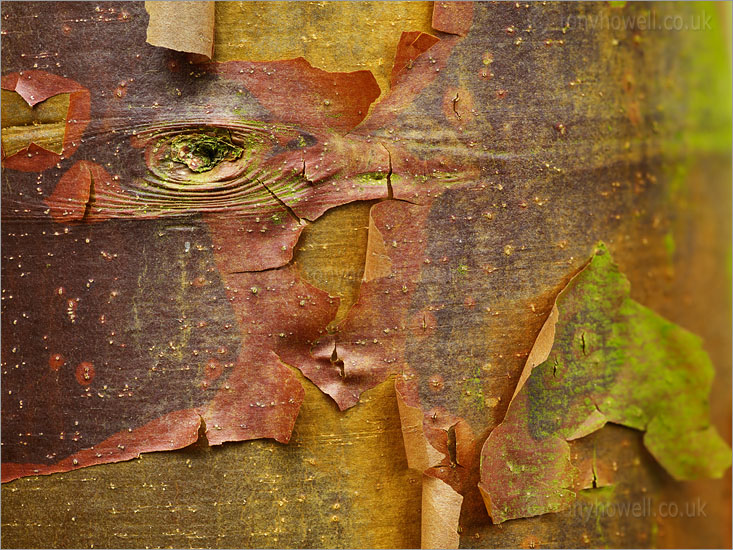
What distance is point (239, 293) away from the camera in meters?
0.62

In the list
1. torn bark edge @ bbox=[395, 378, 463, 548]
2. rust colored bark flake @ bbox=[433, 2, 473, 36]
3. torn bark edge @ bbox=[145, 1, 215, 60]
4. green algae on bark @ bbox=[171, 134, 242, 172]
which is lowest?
torn bark edge @ bbox=[395, 378, 463, 548]

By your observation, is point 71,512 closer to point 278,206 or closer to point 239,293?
point 239,293

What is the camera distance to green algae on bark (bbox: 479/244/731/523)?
25.9 inches

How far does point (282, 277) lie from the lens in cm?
62

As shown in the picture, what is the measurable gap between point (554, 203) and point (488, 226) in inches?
3.7

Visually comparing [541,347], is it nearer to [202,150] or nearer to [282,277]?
[282,277]

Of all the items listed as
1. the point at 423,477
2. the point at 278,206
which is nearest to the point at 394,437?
the point at 423,477

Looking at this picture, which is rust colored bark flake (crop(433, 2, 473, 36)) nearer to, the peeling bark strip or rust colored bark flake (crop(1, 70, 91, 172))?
the peeling bark strip

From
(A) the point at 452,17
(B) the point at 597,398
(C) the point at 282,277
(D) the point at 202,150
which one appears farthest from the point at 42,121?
(B) the point at 597,398

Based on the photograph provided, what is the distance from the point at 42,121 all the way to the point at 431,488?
24.0 inches

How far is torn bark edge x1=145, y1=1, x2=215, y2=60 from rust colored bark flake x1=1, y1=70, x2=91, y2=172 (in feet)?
0.35

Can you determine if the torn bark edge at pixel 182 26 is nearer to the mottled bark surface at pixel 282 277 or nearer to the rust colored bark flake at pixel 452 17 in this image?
the mottled bark surface at pixel 282 277

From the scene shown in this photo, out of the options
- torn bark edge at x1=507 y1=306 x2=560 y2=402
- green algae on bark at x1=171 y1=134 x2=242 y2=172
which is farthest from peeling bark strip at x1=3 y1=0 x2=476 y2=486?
torn bark edge at x1=507 y1=306 x2=560 y2=402

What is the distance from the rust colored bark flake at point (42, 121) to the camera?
0.63 m
